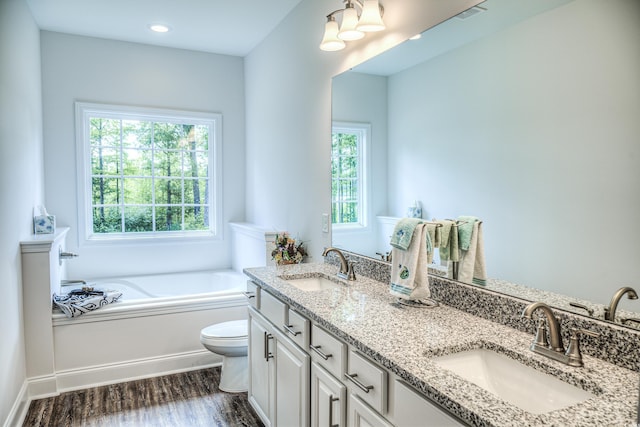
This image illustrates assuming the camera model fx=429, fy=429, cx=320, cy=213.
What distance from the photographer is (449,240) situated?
1778mm

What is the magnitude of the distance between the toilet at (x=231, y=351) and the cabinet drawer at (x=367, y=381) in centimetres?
159

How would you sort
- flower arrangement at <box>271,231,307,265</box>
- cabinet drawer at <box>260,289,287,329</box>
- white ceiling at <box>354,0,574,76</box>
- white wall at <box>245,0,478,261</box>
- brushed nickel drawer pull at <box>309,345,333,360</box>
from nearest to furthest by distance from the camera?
white ceiling at <box>354,0,574,76</box>
brushed nickel drawer pull at <box>309,345,333,360</box>
cabinet drawer at <box>260,289,287,329</box>
white wall at <box>245,0,478,261</box>
flower arrangement at <box>271,231,307,265</box>

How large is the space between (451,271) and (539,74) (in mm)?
823

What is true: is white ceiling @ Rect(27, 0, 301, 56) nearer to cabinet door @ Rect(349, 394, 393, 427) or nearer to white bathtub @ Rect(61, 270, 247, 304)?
white bathtub @ Rect(61, 270, 247, 304)

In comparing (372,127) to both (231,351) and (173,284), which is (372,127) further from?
(173,284)

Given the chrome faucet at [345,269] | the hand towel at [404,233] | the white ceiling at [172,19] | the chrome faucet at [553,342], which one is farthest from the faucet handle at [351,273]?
the white ceiling at [172,19]

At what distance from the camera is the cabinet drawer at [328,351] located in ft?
4.95

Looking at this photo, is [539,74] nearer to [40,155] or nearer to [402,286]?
[402,286]

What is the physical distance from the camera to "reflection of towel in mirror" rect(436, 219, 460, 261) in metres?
1.76

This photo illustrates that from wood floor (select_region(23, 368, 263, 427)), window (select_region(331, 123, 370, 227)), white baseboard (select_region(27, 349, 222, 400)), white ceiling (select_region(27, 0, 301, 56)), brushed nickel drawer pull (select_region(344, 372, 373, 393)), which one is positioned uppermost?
white ceiling (select_region(27, 0, 301, 56))

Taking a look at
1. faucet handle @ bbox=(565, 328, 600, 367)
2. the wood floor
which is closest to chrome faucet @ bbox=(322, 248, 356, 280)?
the wood floor

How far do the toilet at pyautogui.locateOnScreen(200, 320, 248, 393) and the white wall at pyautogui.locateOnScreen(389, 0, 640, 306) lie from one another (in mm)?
1695

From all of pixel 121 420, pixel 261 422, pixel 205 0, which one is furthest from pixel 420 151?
pixel 121 420

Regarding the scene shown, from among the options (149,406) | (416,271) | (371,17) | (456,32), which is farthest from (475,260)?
(149,406)
